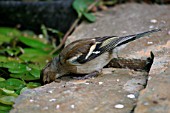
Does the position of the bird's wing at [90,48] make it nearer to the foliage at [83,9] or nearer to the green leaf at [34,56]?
the green leaf at [34,56]

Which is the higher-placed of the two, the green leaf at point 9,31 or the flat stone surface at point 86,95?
the green leaf at point 9,31

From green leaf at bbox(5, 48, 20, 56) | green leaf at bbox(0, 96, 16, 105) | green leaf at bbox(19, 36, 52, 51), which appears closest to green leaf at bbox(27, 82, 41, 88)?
green leaf at bbox(0, 96, 16, 105)

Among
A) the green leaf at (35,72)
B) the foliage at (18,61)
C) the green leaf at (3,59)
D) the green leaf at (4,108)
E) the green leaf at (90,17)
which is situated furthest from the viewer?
the green leaf at (90,17)

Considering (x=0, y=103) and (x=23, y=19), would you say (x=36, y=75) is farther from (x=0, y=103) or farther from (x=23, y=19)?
(x=23, y=19)

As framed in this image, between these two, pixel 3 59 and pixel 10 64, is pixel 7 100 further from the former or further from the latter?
pixel 3 59

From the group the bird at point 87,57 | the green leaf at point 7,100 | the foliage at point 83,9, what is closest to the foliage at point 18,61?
the green leaf at point 7,100

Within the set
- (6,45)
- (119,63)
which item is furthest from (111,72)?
(6,45)
